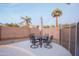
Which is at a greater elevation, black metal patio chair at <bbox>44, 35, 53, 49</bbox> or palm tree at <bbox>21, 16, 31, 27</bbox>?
palm tree at <bbox>21, 16, 31, 27</bbox>

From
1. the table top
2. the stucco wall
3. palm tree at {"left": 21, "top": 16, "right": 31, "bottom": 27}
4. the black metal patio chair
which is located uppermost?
palm tree at {"left": 21, "top": 16, "right": 31, "bottom": 27}

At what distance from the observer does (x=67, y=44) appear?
5.68 meters

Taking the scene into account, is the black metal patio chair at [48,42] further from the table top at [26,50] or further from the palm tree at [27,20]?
the palm tree at [27,20]

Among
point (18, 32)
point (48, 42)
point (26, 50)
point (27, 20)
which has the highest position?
point (27, 20)

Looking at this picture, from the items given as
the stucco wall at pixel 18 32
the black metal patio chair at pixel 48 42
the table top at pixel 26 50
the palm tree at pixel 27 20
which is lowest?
the table top at pixel 26 50

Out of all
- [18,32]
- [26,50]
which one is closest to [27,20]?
[18,32]

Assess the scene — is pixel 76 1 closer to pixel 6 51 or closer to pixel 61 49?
pixel 61 49

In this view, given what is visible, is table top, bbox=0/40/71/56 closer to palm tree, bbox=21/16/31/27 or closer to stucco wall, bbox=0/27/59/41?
stucco wall, bbox=0/27/59/41

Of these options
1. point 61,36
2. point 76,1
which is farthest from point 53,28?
point 76,1

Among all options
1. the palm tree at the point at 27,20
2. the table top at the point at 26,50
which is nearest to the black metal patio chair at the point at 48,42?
the table top at the point at 26,50

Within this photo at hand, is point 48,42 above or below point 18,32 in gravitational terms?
below

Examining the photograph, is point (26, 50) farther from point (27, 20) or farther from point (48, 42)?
point (27, 20)

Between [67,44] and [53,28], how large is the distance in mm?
351


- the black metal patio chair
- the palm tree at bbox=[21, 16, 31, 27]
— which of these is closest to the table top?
the black metal patio chair
